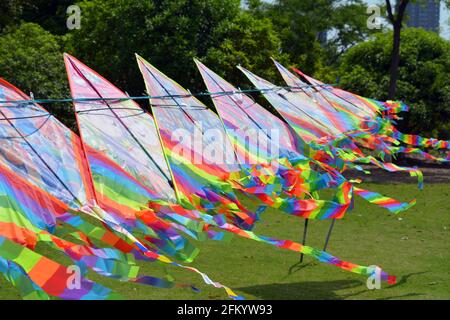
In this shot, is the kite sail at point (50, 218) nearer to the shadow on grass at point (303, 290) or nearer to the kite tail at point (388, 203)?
the kite tail at point (388, 203)

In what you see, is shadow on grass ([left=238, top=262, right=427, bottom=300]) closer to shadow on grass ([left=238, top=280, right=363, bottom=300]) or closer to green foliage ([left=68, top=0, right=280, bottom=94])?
shadow on grass ([left=238, top=280, right=363, bottom=300])

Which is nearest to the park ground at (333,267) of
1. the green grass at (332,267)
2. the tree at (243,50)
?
the green grass at (332,267)

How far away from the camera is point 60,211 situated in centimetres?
521

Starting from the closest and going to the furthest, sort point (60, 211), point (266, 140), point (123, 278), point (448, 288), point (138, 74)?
point (123, 278)
point (60, 211)
point (448, 288)
point (266, 140)
point (138, 74)

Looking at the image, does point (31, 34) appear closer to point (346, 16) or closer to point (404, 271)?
point (404, 271)

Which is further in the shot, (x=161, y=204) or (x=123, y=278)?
(x=161, y=204)

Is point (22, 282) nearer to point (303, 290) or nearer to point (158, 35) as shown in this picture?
point (303, 290)

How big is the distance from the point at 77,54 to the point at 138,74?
5.76 ft

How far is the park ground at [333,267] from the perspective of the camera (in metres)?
6.95

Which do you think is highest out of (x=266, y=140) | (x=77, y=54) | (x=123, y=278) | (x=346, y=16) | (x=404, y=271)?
(x=346, y=16)

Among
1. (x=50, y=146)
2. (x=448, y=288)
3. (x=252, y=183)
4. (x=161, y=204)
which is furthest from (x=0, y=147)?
(x=448, y=288)

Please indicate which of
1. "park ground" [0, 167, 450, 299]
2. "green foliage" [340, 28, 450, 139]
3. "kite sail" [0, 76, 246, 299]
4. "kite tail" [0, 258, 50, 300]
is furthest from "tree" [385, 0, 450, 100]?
"kite tail" [0, 258, 50, 300]

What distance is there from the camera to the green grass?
6949 millimetres

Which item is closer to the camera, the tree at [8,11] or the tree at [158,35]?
the tree at [158,35]
